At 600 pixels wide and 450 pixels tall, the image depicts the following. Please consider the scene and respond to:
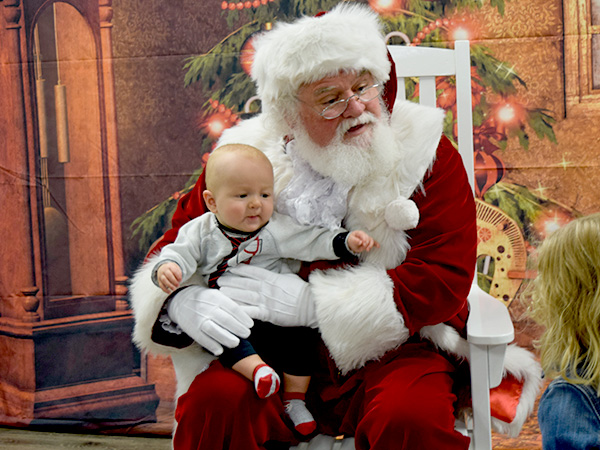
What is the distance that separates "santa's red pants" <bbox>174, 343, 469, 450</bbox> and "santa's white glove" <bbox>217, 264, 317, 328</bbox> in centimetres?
15

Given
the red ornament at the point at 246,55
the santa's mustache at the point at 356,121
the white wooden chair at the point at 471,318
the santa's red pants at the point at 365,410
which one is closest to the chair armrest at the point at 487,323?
the white wooden chair at the point at 471,318

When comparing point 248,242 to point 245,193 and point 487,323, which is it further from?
point 487,323

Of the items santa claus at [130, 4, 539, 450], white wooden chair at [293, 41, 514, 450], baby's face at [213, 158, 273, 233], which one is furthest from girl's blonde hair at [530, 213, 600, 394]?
baby's face at [213, 158, 273, 233]

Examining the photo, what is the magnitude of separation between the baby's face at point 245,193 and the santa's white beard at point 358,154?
156mm

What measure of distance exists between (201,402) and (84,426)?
4.30 ft

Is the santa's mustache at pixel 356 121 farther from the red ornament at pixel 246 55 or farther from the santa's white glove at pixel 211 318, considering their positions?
the red ornament at pixel 246 55

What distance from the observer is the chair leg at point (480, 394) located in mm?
1347

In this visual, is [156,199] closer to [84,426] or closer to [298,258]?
[84,426]

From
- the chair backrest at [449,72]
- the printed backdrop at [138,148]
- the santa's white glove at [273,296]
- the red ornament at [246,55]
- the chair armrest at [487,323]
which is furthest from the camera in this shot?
the red ornament at [246,55]

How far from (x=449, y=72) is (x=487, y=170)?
58 centimetres

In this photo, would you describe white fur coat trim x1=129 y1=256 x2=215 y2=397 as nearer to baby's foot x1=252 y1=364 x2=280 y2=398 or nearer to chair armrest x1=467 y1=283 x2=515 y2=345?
baby's foot x1=252 y1=364 x2=280 y2=398

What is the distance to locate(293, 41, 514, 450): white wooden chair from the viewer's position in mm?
1346

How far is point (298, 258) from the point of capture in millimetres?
1498

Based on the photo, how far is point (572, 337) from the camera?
1235mm
